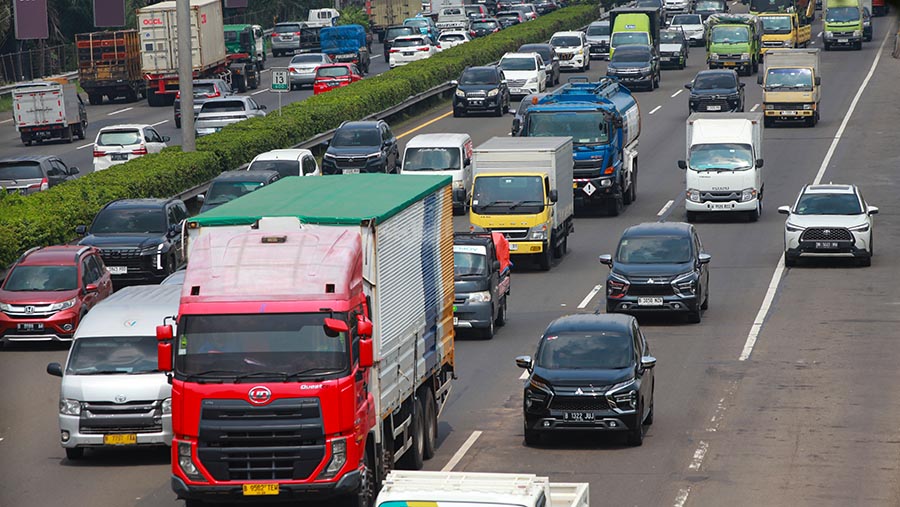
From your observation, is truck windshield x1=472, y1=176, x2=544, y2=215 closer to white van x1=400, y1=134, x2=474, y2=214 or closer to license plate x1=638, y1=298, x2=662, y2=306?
white van x1=400, y1=134, x2=474, y2=214

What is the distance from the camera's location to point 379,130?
151 feet

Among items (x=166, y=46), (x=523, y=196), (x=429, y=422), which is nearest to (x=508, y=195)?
(x=523, y=196)

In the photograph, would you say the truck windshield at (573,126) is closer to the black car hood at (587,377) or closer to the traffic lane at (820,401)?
the traffic lane at (820,401)

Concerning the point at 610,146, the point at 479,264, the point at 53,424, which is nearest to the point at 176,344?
the point at 53,424

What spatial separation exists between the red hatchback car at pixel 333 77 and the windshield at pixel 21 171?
2382 centimetres

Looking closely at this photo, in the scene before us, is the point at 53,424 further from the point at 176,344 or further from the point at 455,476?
the point at 455,476

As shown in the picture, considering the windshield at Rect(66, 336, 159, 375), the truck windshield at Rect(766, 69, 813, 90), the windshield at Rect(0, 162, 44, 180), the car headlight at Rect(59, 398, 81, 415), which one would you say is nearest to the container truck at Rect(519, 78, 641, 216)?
the windshield at Rect(0, 162, 44, 180)

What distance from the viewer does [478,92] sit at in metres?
60.1

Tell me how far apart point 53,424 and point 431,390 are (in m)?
6.19

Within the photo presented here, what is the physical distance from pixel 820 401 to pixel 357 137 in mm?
25083

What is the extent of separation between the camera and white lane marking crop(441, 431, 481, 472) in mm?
19570

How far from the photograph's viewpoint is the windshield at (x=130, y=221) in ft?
110

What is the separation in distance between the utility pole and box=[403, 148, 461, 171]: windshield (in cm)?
595

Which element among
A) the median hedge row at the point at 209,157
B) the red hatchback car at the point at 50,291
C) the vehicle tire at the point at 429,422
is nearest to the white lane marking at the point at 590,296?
the red hatchback car at the point at 50,291
